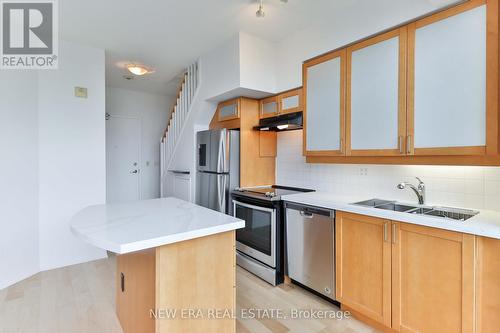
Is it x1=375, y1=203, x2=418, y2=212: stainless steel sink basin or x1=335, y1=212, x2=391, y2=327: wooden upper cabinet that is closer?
x1=335, y1=212, x2=391, y2=327: wooden upper cabinet

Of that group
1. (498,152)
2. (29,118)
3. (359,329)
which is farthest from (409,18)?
(29,118)

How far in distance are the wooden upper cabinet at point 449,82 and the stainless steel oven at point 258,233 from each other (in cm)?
142

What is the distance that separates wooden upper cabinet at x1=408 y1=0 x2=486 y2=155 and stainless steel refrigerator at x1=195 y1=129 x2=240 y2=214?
76.1 inches

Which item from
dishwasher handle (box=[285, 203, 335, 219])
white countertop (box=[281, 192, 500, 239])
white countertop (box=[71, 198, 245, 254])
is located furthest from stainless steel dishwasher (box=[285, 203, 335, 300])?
white countertop (box=[71, 198, 245, 254])

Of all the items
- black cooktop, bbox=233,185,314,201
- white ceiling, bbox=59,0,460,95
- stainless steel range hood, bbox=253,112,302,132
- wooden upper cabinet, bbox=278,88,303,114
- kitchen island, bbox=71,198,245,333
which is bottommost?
kitchen island, bbox=71,198,245,333

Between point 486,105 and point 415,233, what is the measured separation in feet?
2.92

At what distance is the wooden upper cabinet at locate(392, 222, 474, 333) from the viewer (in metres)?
1.50

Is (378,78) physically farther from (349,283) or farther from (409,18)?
(349,283)

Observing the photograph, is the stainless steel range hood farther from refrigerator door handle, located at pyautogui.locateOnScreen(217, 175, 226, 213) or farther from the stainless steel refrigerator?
refrigerator door handle, located at pyautogui.locateOnScreen(217, 175, 226, 213)

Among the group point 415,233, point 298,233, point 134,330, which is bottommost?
point 134,330

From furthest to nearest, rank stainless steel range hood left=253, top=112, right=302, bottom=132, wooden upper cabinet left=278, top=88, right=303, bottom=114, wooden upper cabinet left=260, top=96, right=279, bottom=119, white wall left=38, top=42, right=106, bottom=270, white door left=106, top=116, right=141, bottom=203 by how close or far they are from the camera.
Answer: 1. white door left=106, top=116, right=141, bottom=203
2. wooden upper cabinet left=260, top=96, right=279, bottom=119
3. white wall left=38, top=42, right=106, bottom=270
4. wooden upper cabinet left=278, top=88, right=303, bottom=114
5. stainless steel range hood left=253, top=112, right=302, bottom=132

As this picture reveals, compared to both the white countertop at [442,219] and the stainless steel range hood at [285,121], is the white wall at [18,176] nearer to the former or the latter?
the stainless steel range hood at [285,121]

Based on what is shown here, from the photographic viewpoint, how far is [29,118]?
284cm

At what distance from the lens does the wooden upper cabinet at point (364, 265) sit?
6.08ft
